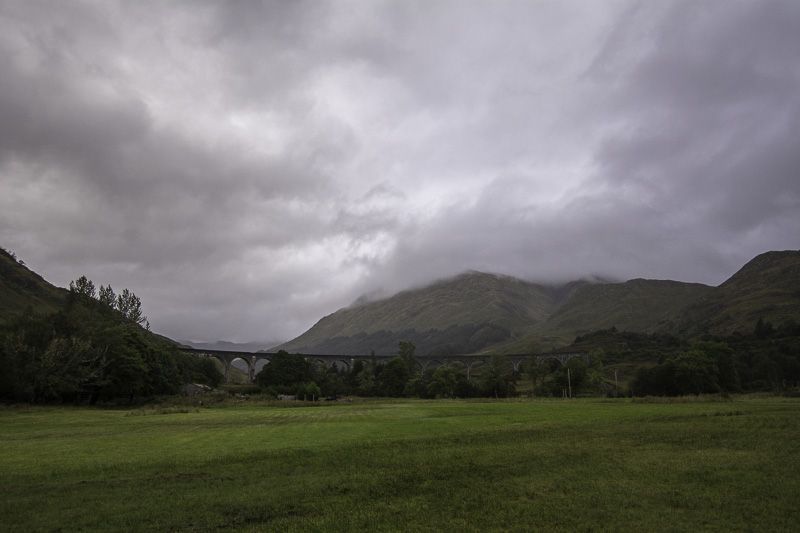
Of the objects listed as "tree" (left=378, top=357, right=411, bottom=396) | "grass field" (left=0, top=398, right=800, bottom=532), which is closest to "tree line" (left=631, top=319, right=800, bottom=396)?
"tree" (left=378, top=357, right=411, bottom=396)

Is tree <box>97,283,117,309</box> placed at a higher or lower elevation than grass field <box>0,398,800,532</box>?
higher

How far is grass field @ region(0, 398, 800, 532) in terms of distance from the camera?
47.2 ft

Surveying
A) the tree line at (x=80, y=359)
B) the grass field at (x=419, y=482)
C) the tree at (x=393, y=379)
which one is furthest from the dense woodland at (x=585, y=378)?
the grass field at (x=419, y=482)

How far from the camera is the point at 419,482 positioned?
19.4 metres

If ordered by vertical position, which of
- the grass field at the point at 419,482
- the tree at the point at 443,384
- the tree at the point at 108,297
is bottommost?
the tree at the point at 443,384

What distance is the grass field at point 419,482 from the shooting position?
14383 mm

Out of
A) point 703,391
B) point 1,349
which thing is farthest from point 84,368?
point 703,391

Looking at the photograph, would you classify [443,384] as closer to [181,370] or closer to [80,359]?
[181,370]

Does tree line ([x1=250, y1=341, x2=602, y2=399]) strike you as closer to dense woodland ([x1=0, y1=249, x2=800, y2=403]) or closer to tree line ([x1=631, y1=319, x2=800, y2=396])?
dense woodland ([x1=0, y1=249, x2=800, y2=403])

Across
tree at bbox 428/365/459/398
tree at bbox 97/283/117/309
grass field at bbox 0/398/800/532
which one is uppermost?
tree at bbox 97/283/117/309

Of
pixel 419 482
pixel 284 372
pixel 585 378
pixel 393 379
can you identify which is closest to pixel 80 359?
pixel 284 372

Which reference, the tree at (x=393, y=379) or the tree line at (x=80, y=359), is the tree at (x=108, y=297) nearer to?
the tree line at (x=80, y=359)

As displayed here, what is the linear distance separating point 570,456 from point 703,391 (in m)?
111

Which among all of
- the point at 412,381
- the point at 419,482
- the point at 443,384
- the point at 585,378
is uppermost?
the point at 419,482
